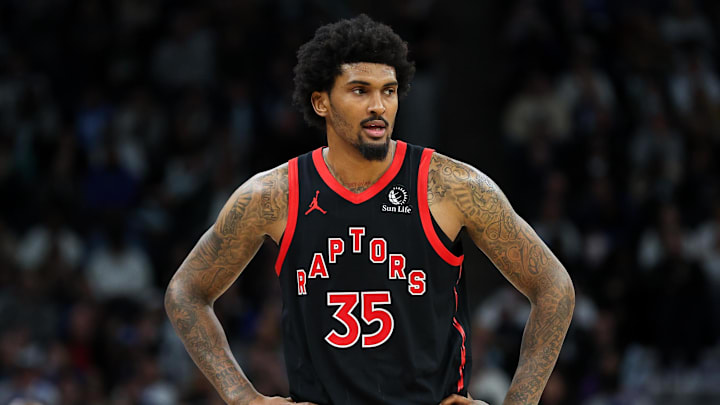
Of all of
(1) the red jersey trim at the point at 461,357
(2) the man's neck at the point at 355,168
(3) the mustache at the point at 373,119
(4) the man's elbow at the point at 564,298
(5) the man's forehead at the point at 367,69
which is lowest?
(1) the red jersey trim at the point at 461,357

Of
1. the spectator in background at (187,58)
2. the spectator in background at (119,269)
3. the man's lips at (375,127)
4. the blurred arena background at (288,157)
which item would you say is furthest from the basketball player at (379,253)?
the spectator in background at (187,58)

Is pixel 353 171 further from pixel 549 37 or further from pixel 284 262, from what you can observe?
pixel 549 37

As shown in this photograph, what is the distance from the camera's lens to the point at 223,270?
4.89 metres

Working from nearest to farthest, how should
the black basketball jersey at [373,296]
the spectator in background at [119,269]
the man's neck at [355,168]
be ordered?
the black basketball jersey at [373,296] < the man's neck at [355,168] < the spectator in background at [119,269]

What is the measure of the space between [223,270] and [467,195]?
1212mm

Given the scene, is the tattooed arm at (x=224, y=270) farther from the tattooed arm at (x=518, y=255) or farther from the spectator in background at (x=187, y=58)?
the spectator in background at (x=187, y=58)

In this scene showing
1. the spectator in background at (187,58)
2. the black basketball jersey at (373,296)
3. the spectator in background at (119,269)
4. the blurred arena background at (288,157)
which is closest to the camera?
the black basketball jersey at (373,296)

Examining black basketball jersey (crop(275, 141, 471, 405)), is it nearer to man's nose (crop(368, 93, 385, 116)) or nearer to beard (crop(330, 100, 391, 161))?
beard (crop(330, 100, 391, 161))

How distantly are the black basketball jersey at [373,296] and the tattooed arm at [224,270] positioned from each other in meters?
0.13

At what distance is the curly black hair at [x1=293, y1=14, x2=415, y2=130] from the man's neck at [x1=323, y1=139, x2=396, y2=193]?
294mm

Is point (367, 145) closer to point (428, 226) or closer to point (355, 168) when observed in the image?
point (355, 168)

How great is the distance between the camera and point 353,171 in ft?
15.4

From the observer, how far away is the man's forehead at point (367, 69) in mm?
4559

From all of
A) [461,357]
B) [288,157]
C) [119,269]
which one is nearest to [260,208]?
[461,357]
